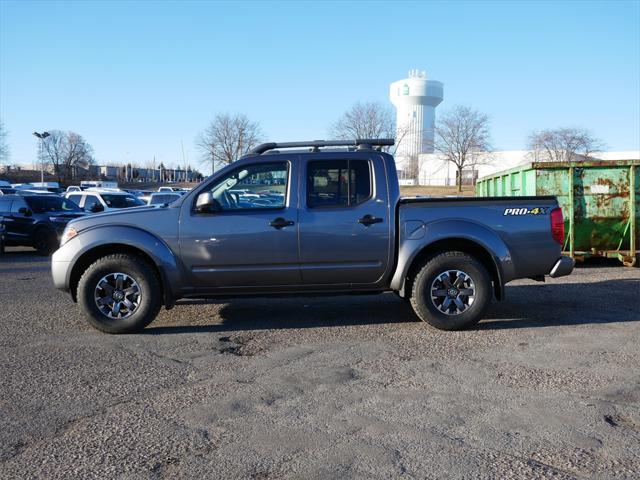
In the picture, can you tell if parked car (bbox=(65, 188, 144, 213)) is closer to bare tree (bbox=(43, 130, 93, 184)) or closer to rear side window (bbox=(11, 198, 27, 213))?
rear side window (bbox=(11, 198, 27, 213))

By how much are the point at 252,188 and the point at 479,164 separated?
223 feet

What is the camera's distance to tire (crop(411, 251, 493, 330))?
635cm

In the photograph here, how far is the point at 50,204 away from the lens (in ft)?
51.9

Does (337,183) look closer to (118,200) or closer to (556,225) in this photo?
(556,225)

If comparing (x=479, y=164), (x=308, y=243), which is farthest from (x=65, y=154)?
(x=308, y=243)

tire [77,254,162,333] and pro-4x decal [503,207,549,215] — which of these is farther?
pro-4x decal [503,207,549,215]

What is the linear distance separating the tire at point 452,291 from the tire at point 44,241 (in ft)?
38.8

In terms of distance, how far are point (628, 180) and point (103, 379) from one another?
1087 centimetres

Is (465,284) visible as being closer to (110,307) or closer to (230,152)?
(110,307)

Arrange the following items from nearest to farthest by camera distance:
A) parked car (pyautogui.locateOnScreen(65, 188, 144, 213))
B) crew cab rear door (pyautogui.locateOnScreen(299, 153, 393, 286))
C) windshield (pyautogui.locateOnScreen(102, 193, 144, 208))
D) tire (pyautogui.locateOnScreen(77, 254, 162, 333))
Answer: tire (pyautogui.locateOnScreen(77, 254, 162, 333)), crew cab rear door (pyautogui.locateOnScreen(299, 153, 393, 286)), parked car (pyautogui.locateOnScreen(65, 188, 144, 213)), windshield (pyautogui.locateOnScreen(102, 193, 144, 208))

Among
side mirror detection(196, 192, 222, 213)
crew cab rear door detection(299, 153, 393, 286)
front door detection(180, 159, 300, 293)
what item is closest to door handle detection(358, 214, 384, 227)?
crew cab rear door detection(299, 153, 393, 286)

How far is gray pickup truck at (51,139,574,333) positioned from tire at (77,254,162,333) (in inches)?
0.4

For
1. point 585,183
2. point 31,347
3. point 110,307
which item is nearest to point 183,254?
point 110,307

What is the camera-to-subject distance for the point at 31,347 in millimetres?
5777
